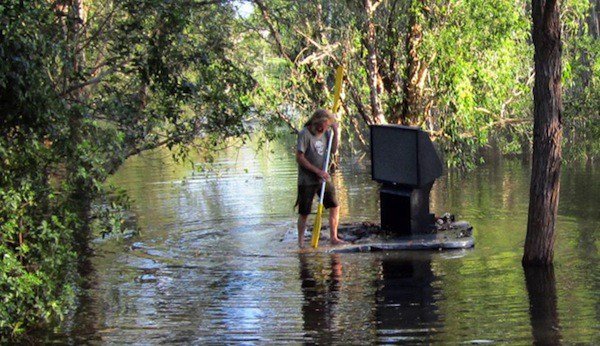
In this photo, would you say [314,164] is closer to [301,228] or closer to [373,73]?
[301,228]

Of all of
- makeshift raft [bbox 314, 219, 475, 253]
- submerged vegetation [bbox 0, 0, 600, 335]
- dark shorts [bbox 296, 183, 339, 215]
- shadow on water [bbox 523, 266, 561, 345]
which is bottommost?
shadow on water [bbox 523, 266, 561, 345]

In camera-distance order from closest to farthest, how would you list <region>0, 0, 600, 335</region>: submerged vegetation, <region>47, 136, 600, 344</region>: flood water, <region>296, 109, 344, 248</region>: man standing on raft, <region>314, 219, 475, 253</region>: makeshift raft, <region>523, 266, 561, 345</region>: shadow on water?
<region>523, 266, 561, 345</region>: shadow on water < <region>0, 0, 600, 335</region>: submerged vegetation < <region>47, 136, 600, 344</region>: flood water < <region>314, 219, 475, 253</region>: makeshift raft < <region>296, 109, 344, 248</region>: man standing on raft

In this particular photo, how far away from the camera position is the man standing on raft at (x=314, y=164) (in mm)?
13219

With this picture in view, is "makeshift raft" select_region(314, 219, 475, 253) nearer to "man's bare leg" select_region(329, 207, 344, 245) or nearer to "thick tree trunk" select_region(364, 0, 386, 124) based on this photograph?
"man's bare leg" select_region(329, 207, 344, 245)

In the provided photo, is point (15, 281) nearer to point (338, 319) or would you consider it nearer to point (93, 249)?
point (338, 319)

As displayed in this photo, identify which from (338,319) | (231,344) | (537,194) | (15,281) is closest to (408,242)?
(537,194)

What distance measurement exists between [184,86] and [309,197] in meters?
3.35

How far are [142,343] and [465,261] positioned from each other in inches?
185

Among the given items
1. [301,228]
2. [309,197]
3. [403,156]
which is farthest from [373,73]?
[301,228]

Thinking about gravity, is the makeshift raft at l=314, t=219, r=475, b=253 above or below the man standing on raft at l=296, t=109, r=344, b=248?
below

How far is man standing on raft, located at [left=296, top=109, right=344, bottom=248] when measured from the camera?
520 inches

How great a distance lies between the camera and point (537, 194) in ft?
37.5

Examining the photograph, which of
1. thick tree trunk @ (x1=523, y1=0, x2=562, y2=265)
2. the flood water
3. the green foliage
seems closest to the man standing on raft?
the flood water

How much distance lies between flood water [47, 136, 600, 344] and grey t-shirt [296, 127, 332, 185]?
90 cm
